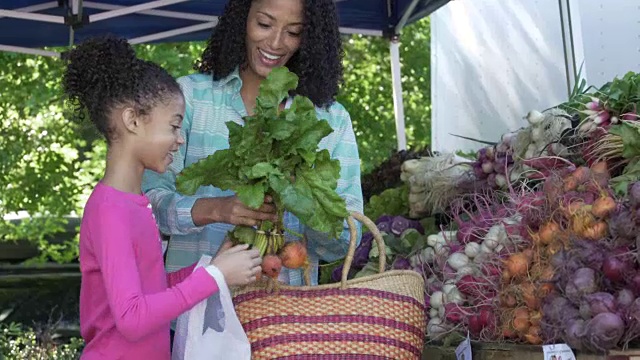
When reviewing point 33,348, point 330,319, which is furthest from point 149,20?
→ point 330,319

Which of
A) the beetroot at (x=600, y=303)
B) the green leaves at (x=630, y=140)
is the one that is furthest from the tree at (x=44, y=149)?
the beetroot at (x=600, y=303)

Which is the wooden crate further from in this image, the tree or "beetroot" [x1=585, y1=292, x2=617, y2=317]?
the tree

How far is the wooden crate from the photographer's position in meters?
2.41

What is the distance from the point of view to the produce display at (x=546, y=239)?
8.27 ft

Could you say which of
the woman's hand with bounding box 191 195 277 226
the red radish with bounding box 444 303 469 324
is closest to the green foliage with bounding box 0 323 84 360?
the red radish with bounding box 444 303 469 324

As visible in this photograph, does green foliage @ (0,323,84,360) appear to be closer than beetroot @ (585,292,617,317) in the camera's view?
No

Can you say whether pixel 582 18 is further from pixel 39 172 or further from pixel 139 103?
pixel 39 172

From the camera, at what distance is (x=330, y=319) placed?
7.87ft

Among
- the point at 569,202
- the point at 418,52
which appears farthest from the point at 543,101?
the point at 418,52

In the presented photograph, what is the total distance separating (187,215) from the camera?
2.55 meters

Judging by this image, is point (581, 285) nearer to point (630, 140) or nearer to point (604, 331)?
point (604, 331)

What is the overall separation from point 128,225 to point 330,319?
1.67 ft

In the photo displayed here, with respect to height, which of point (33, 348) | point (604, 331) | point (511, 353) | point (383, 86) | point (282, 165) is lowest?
point (33, 348)

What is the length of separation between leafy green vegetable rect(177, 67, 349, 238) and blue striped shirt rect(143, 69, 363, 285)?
0.98 feet
